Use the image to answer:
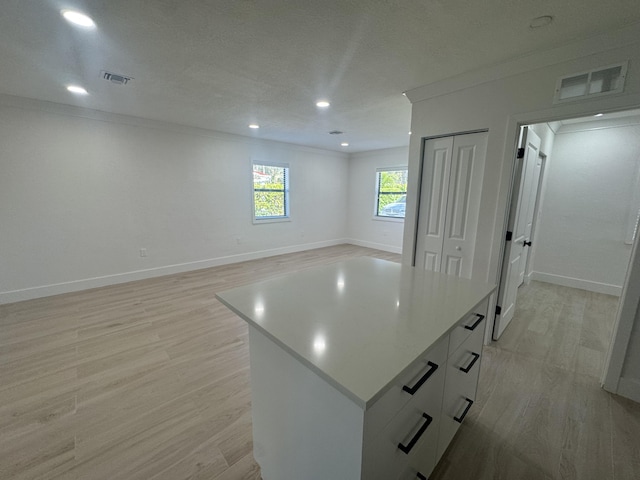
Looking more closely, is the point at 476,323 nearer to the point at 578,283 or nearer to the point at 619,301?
the point at 619,301

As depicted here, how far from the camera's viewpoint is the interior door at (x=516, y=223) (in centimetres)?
236

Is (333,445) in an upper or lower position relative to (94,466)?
upper

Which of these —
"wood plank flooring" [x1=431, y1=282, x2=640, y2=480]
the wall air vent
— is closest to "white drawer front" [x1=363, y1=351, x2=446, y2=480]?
"wood plank flooring" [x1=431, y1=282, x2=640, y2=480]

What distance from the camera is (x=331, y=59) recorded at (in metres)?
2.11

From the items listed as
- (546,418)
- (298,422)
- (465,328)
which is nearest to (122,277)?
(298,422)

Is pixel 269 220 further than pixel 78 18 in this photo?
Yes

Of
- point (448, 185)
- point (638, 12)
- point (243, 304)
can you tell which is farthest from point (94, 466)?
point (638, 12)

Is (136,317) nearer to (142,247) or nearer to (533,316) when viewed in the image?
(142,247)

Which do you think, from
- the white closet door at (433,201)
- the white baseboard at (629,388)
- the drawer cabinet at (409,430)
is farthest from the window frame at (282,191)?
the white baseboard at (629,388)

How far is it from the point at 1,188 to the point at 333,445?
4646mm

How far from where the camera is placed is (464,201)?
2.60m

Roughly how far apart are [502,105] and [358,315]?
230 cm

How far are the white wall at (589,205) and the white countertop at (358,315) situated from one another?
391 cm

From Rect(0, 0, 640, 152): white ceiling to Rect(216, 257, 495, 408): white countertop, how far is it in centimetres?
158
